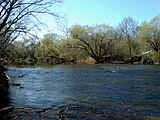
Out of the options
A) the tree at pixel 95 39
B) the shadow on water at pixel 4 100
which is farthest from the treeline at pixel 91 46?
the shadow on water at pixel 4 100

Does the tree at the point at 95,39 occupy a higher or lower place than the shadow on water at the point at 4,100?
higher

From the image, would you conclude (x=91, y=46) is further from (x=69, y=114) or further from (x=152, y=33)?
(x=69, y=114)

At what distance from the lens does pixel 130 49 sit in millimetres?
89438

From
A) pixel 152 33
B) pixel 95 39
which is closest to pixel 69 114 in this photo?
pixel 152 33

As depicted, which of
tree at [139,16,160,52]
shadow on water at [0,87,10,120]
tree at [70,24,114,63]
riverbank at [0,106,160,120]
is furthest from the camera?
tree at [70,24,114,63]

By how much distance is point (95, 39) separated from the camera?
84938 mm

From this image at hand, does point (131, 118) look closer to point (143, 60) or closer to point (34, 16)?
point (34, 16)

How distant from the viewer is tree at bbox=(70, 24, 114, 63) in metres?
83.7

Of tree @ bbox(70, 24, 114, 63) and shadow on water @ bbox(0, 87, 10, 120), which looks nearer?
shadow on water @ bbox(0, 87, 10, 120)

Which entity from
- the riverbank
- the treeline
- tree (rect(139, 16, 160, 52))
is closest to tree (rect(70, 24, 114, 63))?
the treeline

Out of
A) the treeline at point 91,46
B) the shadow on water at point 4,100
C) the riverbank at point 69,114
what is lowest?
the riverbank at point 69,114

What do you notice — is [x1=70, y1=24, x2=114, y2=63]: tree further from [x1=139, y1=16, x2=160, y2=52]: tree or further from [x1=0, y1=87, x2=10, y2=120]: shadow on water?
[x1=0, y1=87, x2=10, y2=120]: shadow on water

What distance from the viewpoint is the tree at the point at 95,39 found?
→ 83.7m

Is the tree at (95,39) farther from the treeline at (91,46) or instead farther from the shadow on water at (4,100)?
the shadow on water at (4,100)
